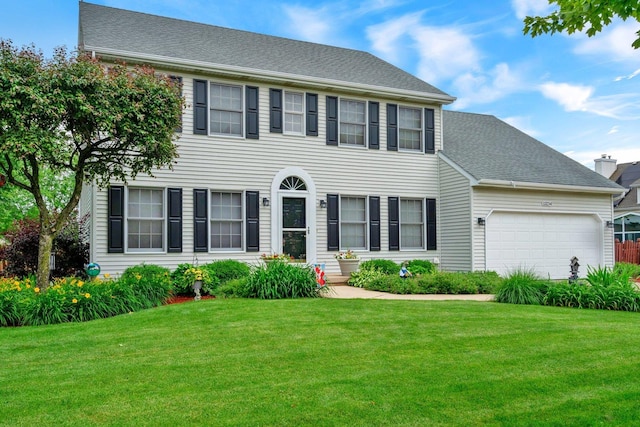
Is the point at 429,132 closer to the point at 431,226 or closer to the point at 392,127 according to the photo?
the point at 392,127

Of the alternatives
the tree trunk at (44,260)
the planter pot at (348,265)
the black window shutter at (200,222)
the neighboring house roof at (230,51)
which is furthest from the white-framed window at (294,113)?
the tree trunk at (44,260)

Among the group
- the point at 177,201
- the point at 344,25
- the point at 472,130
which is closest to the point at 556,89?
the point at 472,130

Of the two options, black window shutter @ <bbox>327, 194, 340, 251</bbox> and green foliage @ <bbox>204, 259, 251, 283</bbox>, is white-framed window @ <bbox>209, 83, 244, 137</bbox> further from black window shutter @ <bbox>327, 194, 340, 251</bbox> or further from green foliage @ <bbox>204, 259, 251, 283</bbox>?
green foliage @ <bbox>204, 259, 251, 283</bbox>

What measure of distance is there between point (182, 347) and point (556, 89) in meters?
16.2

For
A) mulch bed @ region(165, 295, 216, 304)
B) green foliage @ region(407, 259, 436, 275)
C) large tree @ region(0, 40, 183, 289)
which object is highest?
large tree @ region(0, 40, 183, 289)

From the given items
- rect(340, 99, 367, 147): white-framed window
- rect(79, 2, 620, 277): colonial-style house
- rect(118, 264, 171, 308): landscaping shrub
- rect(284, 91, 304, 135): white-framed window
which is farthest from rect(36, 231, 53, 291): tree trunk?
rect(340, 99, 367, 147): white-framed window

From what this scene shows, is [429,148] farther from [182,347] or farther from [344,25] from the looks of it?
[182,347]

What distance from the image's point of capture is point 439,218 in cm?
1622

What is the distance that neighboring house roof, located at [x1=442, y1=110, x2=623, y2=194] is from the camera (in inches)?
623

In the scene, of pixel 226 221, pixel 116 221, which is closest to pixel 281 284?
pixel 226 221

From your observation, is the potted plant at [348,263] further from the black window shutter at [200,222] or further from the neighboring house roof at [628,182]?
the neighboring house roof at [628,182]

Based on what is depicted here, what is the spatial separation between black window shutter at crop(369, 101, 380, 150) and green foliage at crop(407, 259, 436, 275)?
3450 millimetres

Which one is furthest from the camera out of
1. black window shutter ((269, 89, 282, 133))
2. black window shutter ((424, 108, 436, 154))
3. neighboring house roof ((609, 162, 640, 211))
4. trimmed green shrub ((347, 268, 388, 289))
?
neighboring house roof ((609, 162, 640, 211))

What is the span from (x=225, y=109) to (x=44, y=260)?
5954 mm
